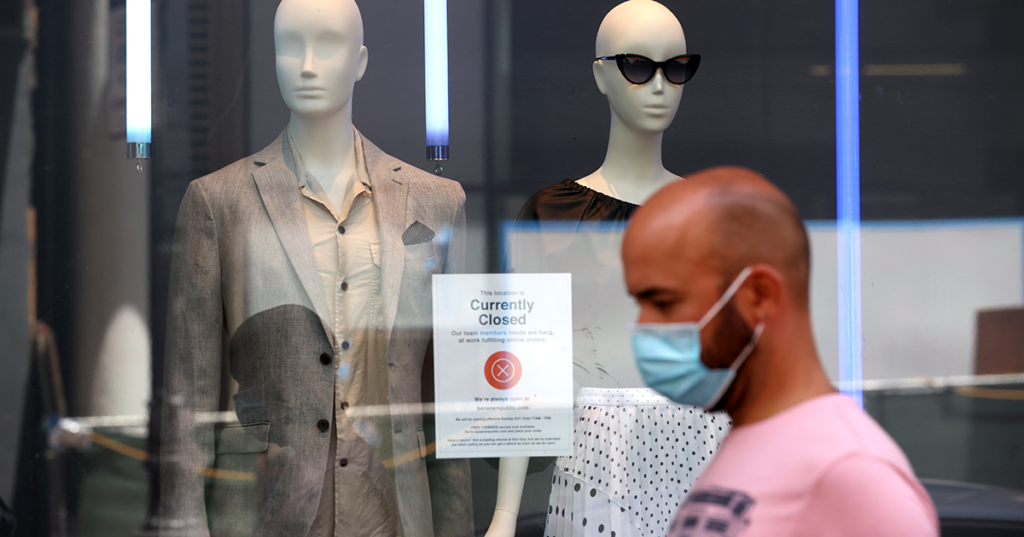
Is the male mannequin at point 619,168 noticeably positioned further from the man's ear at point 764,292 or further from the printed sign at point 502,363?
the man's ear at point 764,292

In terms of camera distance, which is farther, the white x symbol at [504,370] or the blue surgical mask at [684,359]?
the white x symbol at [504,370]

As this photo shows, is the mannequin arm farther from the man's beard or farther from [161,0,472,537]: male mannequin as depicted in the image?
the man's beard

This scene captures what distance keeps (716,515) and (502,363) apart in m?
1.75

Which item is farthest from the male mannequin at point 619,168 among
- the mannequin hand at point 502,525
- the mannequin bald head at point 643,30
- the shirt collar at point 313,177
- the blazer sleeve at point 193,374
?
the blazer sleeve at point 193,374

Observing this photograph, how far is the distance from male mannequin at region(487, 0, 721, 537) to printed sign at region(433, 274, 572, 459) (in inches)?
3.1

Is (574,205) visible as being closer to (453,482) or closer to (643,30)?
(643,30)

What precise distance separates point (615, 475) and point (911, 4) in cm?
207

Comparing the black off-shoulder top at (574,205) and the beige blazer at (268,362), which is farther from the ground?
the black off-shoulder top at (574,205)

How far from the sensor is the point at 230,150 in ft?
9.73

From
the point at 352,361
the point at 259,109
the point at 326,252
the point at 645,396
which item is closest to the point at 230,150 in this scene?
the point at 259,109

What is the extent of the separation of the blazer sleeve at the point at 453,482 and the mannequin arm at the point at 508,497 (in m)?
0.15

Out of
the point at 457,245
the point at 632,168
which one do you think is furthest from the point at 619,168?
the point at 457,245

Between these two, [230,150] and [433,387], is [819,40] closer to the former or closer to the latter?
[433,387]

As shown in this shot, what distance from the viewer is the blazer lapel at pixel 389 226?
271 centimetres
